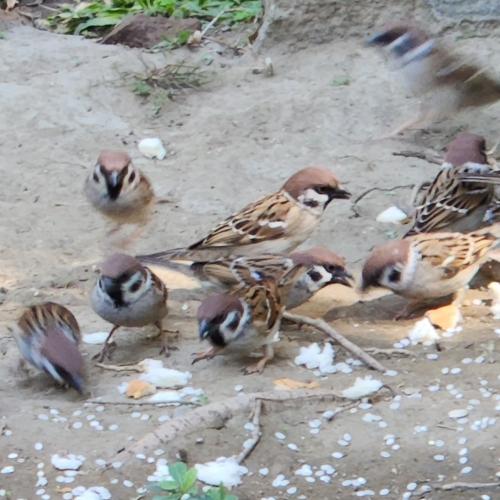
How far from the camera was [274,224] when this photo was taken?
265 inches

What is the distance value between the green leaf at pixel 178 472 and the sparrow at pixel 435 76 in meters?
4.36

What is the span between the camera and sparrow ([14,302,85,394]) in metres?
5.48

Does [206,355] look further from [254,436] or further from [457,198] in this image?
[457,198]

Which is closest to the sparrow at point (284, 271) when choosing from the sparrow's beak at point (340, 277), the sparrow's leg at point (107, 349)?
the sparrow's beak at point (340, 277)

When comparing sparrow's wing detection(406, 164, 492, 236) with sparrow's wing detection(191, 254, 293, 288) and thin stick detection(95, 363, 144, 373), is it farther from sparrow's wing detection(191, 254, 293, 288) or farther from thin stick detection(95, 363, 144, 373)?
thin stick detection(95, 363, 144, 373)


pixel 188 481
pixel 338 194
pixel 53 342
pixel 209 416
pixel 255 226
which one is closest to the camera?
pixel 188 481

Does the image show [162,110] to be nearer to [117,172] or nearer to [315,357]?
[117,172]

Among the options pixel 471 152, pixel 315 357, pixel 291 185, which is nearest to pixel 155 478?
pixel 315 357

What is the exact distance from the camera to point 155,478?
481 cm

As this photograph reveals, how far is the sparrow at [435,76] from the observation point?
327 inches

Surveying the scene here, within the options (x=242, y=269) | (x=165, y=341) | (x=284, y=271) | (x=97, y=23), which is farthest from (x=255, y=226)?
(x=97, y=23)

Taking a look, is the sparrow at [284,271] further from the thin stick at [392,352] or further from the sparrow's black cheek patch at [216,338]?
the sparrow's black cheek patch at [216,338]

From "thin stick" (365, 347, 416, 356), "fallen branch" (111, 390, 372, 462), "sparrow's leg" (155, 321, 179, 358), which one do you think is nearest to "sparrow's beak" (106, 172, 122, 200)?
"sparrow's leg" (155, 321, 179, 358)

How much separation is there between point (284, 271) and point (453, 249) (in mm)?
881
